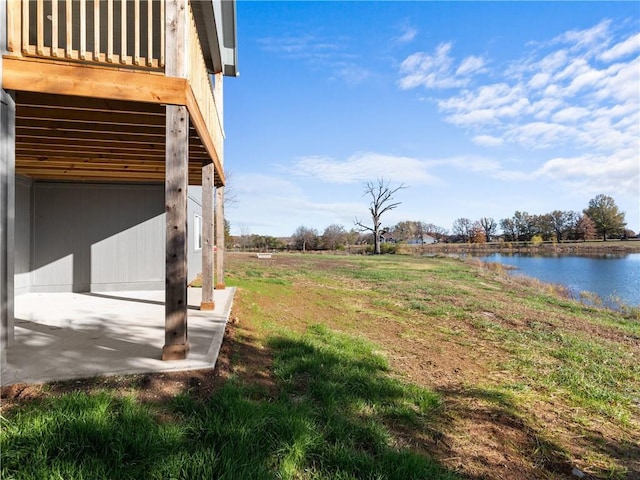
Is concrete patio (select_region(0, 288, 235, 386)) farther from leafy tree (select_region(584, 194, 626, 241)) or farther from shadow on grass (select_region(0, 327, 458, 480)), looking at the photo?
leafy tree (select_region(584, 194, 626, 241))

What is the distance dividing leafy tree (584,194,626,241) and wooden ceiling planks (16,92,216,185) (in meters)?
72.8

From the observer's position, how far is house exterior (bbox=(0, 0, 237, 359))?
9.75 ft

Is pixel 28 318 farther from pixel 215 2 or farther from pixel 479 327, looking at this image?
pixel 479 327

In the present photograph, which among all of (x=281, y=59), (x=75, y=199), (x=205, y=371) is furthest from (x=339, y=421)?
(x=281, y=59)

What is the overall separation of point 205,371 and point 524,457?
2581 millimetres

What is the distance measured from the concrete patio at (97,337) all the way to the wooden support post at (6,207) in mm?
440

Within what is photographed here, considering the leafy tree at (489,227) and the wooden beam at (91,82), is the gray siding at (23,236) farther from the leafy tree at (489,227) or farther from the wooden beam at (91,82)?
the leafy tree at (489,227)

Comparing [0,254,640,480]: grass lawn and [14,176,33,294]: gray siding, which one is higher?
[14,176,33,294]: gray siding

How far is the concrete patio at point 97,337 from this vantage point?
2.97 meters

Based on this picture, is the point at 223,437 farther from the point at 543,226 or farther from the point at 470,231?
the point at 470,231

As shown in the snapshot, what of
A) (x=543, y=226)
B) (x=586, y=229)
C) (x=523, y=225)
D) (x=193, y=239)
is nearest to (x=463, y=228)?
(x=523, y=225)

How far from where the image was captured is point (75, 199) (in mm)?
7523

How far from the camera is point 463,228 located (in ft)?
269

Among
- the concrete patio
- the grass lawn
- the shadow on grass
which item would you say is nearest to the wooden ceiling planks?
the concrete patio
